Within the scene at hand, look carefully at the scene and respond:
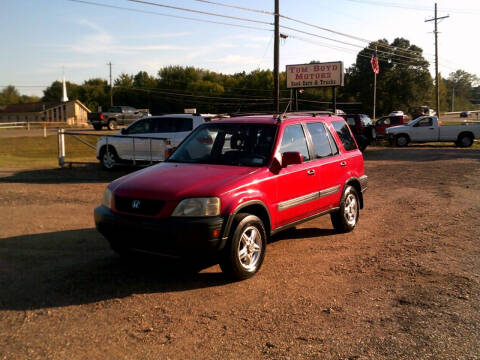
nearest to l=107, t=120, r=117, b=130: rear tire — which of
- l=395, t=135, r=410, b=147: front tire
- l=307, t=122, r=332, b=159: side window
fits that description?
l=395, t=135, r=410, b=147: front tire

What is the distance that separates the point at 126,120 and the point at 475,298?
40.2m

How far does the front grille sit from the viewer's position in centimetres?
499

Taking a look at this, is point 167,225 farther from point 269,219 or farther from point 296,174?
point 296,174

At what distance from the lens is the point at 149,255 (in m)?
5.04

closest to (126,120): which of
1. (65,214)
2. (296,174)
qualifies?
(65,214)

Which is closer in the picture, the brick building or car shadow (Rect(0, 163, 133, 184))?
car shadow (Rect(0, 163, 133, 184))

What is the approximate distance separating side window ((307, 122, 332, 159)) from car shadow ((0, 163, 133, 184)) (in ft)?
26.5

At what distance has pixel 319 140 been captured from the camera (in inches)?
276

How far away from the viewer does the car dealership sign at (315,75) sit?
1113 inches

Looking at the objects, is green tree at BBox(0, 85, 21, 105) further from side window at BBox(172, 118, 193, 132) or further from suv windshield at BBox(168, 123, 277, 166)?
suv windshield at BBox(168, 123, 277, 166)

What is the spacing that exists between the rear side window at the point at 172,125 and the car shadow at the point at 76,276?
8.21 m

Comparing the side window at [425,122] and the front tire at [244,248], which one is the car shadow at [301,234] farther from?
the side window at [425,122]

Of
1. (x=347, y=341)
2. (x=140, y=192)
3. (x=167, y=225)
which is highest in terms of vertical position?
(x=140, y=192)

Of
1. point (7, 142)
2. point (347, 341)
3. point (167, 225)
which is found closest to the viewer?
point (347, 341)
